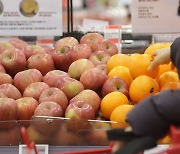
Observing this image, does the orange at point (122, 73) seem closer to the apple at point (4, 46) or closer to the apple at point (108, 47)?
the apple at point (108, 47)

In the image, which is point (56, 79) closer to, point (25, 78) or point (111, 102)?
point (25, 78)

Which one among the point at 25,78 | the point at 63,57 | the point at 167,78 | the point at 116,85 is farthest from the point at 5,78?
the point at 167,78

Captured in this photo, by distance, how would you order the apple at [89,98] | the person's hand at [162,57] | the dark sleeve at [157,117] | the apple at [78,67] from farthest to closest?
the apple at [78,67] → the apple at [89,98] → the person's hand at [162,57] → the dark sleeve at [157,117]

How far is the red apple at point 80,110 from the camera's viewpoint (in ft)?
5.49

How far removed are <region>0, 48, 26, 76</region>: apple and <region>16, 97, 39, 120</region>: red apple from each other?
12.3 inches

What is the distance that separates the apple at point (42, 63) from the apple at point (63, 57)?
33 mm

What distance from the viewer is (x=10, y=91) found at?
1.86 metres

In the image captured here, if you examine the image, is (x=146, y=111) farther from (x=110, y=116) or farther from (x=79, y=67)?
(x=79, y=67)

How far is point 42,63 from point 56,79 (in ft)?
0.54

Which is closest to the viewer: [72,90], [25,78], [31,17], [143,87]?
[143,87]

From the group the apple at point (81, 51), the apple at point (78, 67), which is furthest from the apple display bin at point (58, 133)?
the apple at point (81, 51)

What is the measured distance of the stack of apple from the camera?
1722mm

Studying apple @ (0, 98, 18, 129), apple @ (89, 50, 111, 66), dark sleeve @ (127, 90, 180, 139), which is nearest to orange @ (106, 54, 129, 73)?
apple @ (89, 50, 111, 66)

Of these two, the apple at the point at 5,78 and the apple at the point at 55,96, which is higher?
the apple at the point at 5,78
